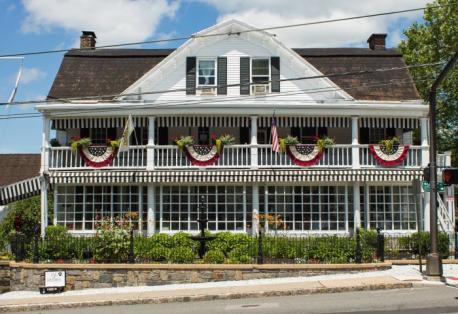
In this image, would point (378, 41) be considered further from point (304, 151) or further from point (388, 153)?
point (304, 151)

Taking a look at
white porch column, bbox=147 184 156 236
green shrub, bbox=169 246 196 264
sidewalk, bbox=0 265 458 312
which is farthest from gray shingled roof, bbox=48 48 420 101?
sidewalk, bbox=0 265 458 312

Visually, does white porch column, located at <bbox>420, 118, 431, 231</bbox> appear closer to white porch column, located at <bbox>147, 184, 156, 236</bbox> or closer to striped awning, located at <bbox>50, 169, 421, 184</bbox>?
striped awning, located at <bbox>50, 169, 421, 184</bbox>

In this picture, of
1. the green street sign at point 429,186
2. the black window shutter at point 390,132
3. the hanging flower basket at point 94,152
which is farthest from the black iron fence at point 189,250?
the black window shutter at point 390,132

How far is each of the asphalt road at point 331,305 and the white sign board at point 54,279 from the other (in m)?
2.65

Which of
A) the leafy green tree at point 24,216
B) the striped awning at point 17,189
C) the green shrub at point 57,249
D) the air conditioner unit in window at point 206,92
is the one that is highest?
the air conditioner unit in window at point 206,92

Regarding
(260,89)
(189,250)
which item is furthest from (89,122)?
(189,250)

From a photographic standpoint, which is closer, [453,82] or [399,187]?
[399,187]

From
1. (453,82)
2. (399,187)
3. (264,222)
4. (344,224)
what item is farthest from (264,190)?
(453,82)

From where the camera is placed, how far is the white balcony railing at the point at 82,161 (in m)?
25.0

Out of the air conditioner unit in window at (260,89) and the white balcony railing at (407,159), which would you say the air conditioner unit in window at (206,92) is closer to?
the air conditioner unit in window at (260,89)

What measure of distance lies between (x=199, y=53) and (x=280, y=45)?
131 inches

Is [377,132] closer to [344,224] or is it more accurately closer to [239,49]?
[344,224]

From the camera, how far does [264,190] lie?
2564 cm

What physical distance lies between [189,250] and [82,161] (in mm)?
8279
